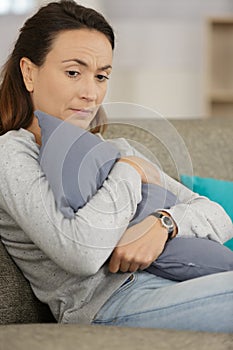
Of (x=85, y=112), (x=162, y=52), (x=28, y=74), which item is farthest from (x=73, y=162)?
(x=162, y=52)

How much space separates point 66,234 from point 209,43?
351 centimetres

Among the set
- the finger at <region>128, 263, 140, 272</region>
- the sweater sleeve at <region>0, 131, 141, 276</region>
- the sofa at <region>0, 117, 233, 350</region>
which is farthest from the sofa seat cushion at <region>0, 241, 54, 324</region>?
the finger at <region>128, 263, 140, 272</region>

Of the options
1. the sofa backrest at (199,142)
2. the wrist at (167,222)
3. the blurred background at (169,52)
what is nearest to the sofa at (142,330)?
the sofa backrest at (199,142)

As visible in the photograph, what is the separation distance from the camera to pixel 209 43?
15.7ft

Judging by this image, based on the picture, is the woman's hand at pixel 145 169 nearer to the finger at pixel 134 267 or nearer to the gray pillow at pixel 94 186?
the gray pillow at pixel 94 186

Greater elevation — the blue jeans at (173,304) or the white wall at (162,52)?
the white wall at (162,52)

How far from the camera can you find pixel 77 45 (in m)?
1.62

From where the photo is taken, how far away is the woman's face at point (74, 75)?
1620mm

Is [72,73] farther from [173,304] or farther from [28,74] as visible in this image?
[173,304]

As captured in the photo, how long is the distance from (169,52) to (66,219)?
352cm

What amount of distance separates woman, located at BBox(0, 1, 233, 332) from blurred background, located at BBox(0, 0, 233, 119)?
3039 mm

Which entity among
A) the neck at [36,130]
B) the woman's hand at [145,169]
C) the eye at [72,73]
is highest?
the eye at [72,73]

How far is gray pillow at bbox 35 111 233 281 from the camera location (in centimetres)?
148

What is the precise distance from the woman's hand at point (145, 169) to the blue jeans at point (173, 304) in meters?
0.18
